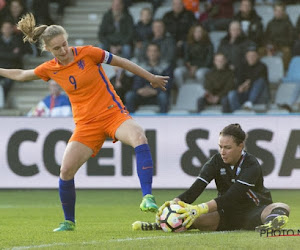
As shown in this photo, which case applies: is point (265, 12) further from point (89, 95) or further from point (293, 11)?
point (89, 95)

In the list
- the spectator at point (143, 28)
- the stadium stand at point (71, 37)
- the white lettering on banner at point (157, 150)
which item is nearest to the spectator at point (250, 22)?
the spectator at point (143, 28)

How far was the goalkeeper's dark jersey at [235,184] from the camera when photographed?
710 cm

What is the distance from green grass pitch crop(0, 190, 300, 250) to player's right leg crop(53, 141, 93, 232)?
0.14m

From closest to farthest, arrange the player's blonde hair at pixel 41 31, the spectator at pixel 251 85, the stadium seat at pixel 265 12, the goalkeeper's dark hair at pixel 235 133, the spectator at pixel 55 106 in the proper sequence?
the goalkeeper's dark hair at pixel 235 133 < the player's blonde hair at pixel 41 31 < the spectator at pixel 55 106 < the spectator at pixel 251 85 < the stadium seat at pixel 265 12

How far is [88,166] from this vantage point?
1279cm

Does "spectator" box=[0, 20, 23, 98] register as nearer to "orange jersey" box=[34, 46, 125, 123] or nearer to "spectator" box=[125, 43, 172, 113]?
"spectator" box=[125, 43, 172, 113]

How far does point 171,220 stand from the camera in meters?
7.21

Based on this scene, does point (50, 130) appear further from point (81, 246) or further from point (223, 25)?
point (81, 246)

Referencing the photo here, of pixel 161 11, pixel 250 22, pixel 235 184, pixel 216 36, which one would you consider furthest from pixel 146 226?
pixel 161 11

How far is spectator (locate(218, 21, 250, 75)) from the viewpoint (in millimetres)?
15117

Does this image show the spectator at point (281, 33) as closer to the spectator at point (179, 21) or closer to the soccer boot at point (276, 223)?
the spectator at point (179, 21)

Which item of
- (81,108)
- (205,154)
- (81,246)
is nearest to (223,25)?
(205,154)

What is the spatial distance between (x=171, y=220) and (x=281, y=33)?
29.3 ft

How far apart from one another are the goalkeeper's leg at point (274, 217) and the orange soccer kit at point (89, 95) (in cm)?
153
